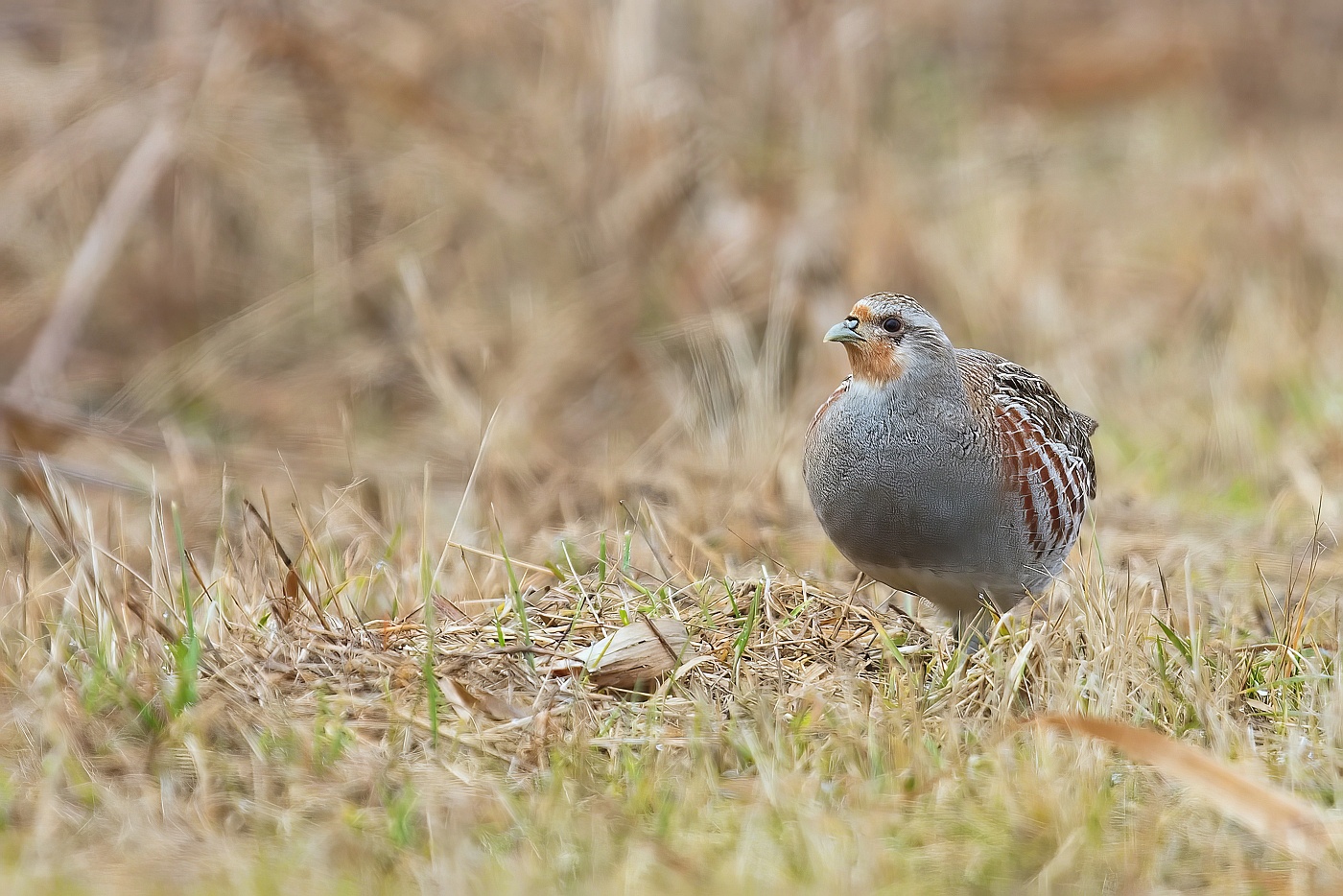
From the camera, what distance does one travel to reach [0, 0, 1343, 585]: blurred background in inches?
250

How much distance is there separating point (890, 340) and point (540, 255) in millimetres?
3647

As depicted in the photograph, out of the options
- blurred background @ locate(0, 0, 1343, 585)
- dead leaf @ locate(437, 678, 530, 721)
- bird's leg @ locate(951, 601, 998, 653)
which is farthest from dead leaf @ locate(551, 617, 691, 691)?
blurred background @ locate(0, 0, 1343, 585)

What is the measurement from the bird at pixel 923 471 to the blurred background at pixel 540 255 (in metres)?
2.07

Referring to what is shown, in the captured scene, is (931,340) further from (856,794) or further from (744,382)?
(744,382)

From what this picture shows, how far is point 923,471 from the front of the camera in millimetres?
3516

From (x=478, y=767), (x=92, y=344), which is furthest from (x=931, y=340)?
(x=92, y=344)

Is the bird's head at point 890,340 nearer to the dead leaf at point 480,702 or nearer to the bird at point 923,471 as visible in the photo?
the bird at point 923,471

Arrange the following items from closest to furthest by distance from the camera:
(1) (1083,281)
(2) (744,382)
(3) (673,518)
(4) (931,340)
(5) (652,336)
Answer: (4) (931,340) → (3) (673,518) → (2) (744,382) → (5) (652,336) → (1) (1083,281)

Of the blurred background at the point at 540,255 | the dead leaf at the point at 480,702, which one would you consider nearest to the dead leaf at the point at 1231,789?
the dead leaf at the point at 480,702

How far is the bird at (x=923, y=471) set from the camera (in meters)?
3.52

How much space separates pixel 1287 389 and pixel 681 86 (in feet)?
9.78

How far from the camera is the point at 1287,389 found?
21.8 feet

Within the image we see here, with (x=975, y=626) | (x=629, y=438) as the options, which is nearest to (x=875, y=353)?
(x=975, y=626)

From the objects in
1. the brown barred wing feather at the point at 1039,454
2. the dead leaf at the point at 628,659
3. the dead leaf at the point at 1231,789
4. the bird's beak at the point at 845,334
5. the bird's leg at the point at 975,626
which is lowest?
the bird's leg at the point at 975,626
